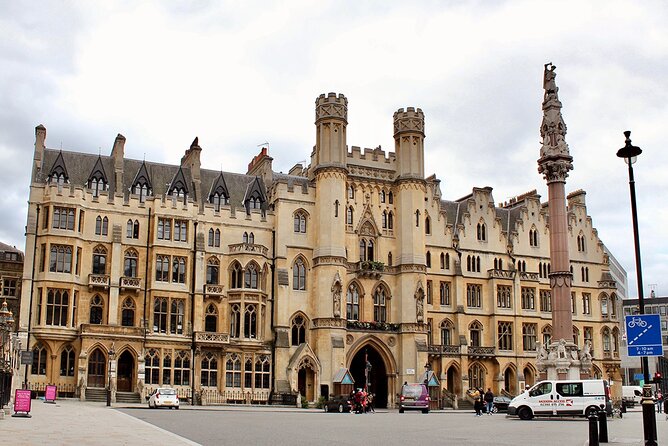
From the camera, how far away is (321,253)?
58500mm

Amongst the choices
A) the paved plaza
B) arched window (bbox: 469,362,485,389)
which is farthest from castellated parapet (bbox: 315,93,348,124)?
the paved plaza

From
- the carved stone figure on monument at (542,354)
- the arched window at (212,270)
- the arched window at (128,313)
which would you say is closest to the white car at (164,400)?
the arched window at (128,313)

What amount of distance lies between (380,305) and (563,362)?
793 inches

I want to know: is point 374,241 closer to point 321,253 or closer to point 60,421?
point 321,253

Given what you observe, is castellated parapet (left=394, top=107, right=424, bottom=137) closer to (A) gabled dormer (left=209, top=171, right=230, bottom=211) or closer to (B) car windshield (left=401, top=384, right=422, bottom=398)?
(A) gabled dormer (left=209, top=171, right=230, bottom=211)

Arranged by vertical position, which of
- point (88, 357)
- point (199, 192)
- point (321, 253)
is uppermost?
point (199, 192)

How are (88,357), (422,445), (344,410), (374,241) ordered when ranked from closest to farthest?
1. (422,445)
2. (344,410)
3. (88,357)
4. (374,241)

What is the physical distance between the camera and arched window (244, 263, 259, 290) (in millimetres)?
57250

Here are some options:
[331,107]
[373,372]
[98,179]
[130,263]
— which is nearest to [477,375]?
[373,372]

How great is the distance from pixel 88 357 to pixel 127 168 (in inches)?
566

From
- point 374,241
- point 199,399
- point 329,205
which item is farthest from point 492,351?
point 199,399

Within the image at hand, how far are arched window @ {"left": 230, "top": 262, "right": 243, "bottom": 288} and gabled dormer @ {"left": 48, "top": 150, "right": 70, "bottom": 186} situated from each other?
1283 centimetres

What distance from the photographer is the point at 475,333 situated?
66.3 meters

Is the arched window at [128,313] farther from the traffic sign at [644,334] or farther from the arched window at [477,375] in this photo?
the traffic sign at [644,334]
